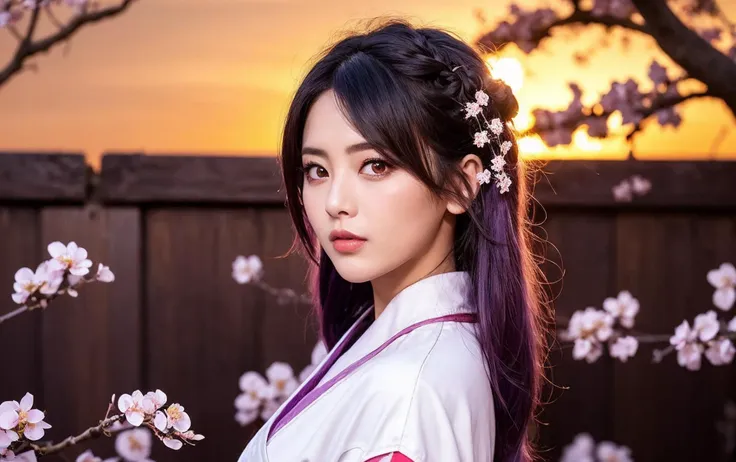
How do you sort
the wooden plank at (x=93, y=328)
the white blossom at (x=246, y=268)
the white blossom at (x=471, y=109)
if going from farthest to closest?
the wooden plank at (x=93, y=328) < the white blossom at (x=246, y=268) < the white blossom at (x=471, y=109)

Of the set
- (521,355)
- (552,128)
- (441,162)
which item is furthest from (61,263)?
(552,128)

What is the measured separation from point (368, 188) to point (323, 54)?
0.35 meters

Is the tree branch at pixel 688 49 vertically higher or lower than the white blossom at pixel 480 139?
higher

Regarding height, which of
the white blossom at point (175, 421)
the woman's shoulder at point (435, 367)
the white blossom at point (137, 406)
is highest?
the woman's shoulder at point (435, 367)

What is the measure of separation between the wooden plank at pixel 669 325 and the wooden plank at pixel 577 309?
2.1 inches

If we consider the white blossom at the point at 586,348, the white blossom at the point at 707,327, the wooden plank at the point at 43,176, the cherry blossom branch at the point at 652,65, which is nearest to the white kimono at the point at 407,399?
the white blossom at the point at 707,327

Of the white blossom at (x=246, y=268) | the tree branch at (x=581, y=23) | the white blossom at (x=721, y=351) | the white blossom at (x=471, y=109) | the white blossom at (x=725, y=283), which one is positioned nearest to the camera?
the white blossom at (x=471, y=109)

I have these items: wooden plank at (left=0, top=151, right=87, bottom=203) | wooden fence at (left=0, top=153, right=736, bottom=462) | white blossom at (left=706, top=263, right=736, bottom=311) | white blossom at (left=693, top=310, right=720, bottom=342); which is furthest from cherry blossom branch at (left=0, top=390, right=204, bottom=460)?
wooden plank at (left=0, top=151, right=87, bottom=203)

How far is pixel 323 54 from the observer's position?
1.62 meters

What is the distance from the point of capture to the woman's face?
1391 mm

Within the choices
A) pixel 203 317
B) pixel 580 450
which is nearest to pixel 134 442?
pixel 203 317

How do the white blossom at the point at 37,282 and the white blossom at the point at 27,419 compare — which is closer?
the white blossom at the point at 27,419

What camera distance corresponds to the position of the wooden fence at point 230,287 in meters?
3.17

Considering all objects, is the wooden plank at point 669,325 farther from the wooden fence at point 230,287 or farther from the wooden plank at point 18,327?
the wooden plank at point 18,327
